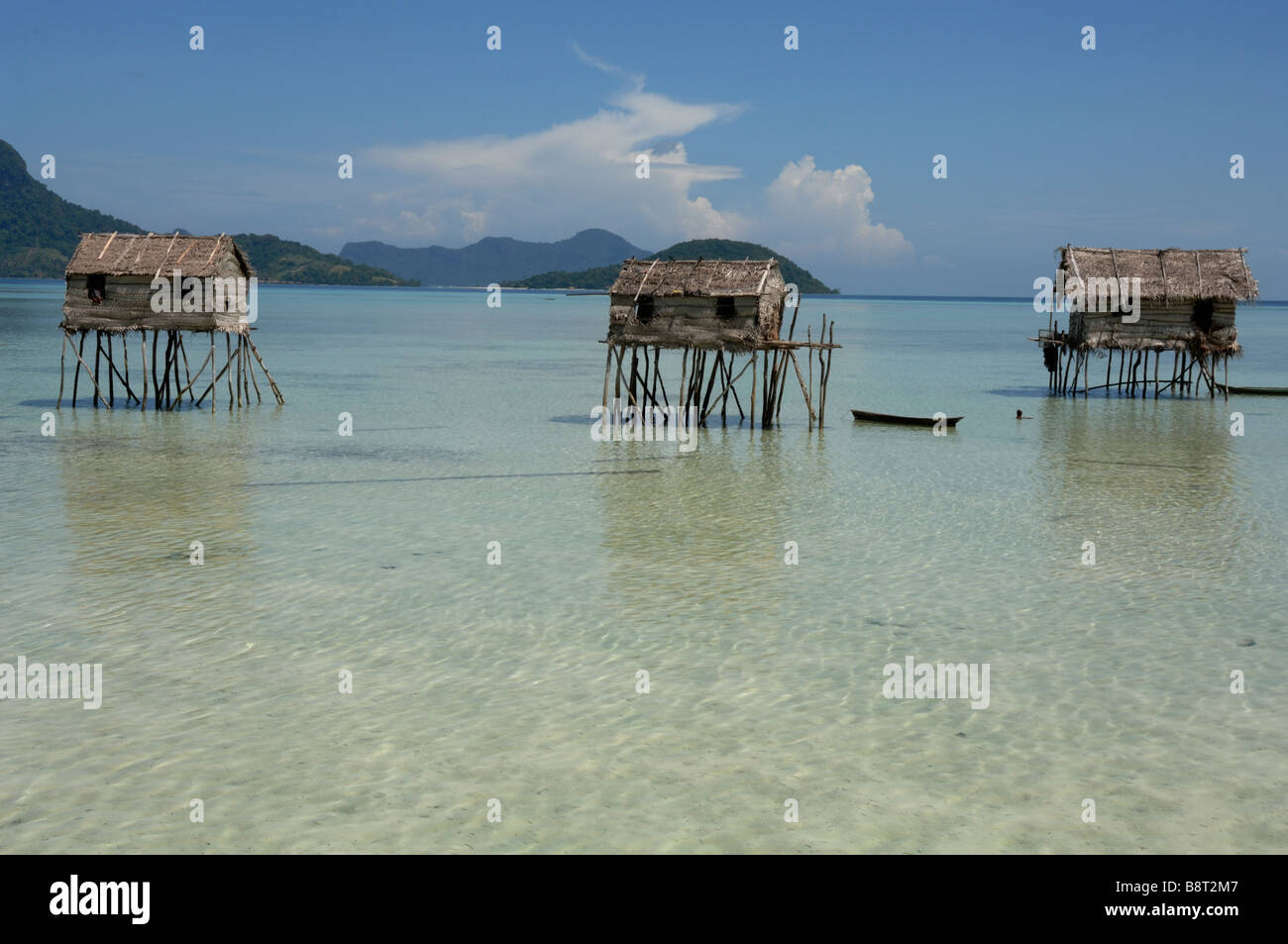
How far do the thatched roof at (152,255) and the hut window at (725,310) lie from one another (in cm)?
1252

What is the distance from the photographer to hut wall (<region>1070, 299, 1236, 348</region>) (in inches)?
1347

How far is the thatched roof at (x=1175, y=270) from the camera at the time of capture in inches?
1335

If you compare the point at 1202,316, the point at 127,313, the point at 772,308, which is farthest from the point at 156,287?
the point at 1202,316

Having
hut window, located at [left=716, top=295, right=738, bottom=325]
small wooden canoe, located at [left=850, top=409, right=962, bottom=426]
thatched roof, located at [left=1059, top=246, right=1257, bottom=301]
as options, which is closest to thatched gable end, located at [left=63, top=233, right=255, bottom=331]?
hut window, located at [left=716, top=295, right=738, bottom=325]

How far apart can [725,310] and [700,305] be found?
602 millimetres

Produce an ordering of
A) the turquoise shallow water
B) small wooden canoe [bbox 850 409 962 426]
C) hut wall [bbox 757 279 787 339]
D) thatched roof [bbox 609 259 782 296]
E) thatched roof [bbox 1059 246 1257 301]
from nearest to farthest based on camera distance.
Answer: the turquoise shallow water, hut wall [bbox 757 279 787 339], thatched roof [bbox 609 259 782 296], small wooden canoe [bbox 850 409 962 426], thatched roof [bbox 1059 246 1257 301]

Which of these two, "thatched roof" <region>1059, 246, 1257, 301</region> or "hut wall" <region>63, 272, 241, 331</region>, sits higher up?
"thatched roof" <region>1059, 246, 1257, 301</region>

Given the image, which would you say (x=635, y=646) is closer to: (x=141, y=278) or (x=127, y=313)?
(x=141, y=278)

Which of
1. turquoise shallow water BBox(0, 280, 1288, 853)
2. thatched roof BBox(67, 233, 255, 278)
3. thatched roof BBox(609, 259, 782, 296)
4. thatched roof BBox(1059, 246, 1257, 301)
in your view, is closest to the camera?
turquoise shallow water BBox(0, 280, 1288, 853)

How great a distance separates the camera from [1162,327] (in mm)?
34438

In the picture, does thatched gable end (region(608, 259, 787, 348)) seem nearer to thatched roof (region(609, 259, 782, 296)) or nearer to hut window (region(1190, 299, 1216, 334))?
thatched roof (region(609, 259, 782, 296))

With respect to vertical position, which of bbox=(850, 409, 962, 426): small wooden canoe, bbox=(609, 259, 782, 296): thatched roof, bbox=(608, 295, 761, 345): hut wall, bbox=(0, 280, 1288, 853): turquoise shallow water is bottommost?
bbox=(0, 280, 1288, 853): turquoise shallow water

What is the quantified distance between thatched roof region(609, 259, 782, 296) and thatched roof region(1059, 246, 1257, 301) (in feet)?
42.2

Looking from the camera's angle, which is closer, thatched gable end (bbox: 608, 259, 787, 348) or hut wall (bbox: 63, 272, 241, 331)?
thatched gable end (bbox: 608, 259, 787, 348)
